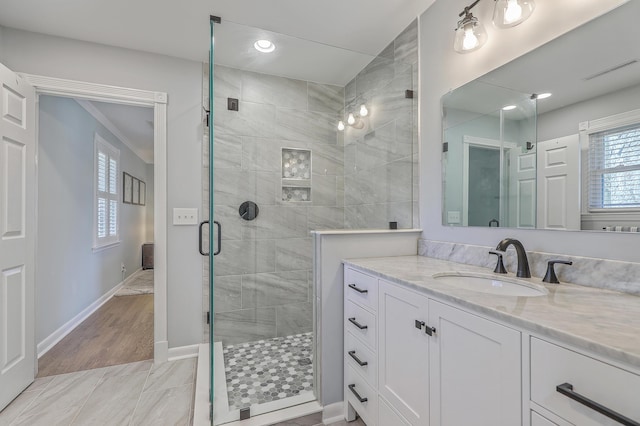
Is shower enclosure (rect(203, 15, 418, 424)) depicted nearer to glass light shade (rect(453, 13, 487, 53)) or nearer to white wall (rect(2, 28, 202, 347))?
white wall (rect(2, 28, 202, 347))

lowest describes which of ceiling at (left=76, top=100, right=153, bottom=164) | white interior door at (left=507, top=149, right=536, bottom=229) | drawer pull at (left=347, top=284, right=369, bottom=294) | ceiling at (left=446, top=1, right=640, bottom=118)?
drawer pull at (left=347, top=284, right=369, bottom=294)

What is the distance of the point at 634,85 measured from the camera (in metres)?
0.95

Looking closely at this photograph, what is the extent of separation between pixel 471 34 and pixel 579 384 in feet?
5.09

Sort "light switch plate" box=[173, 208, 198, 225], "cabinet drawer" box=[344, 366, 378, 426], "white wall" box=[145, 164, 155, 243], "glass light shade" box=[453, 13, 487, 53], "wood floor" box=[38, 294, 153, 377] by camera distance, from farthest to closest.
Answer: "white wall" box=[145, 164, 155, 243] → "light switch plate" box=[173, 208, 198, 225] → "wood floor" box=[38, 294, 153, 377] → "glass light shade" box=[453, 13, 487, 53] → "cabinet drawer" box=[344, 366, 378, 426]

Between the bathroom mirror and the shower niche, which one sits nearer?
the bathroom mirror

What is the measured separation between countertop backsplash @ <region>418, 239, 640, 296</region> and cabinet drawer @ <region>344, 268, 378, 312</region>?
0.58m

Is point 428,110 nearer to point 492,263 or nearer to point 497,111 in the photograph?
point 497,111

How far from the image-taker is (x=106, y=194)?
398cm

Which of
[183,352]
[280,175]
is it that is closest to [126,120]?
[280,175]

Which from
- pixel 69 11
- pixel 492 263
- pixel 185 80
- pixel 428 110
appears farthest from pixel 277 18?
pixel 492 263

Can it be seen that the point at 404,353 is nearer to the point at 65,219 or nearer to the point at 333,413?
the point at 333,413

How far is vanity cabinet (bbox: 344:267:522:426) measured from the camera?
29.6 inches

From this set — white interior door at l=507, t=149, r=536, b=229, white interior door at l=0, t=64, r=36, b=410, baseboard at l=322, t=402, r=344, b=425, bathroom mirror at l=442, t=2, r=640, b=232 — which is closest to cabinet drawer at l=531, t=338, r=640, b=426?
bathroom mirror at l=442, t=2, r=640, b=232


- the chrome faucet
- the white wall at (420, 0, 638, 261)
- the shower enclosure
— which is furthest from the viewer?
the shower enclosure
